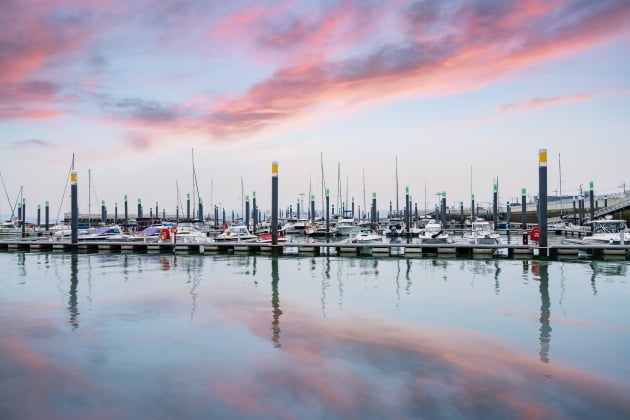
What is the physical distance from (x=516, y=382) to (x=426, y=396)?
1788mm

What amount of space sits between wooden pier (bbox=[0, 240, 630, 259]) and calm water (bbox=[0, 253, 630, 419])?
9.07 metres

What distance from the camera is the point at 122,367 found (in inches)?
343

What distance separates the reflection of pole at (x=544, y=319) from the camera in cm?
959

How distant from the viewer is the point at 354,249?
102 ft

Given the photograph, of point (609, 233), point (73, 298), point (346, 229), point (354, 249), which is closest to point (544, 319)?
point (73, 298)

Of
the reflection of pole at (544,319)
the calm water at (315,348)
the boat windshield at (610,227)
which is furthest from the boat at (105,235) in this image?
the boat windshield at (610,227)

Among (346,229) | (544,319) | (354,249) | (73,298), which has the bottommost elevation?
(544,319)

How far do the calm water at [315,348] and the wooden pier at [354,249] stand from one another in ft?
29.7

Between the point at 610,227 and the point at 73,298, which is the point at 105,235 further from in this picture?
the point at 610,227

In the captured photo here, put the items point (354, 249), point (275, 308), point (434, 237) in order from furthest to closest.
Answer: point (434, 237) < point (354, 249) < point (275, 308)

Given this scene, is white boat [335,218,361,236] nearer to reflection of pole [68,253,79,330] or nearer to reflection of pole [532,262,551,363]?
reflection of pole [68,253,79,330]

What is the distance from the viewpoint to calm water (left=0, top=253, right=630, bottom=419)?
7.07m

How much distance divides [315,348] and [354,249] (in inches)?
852

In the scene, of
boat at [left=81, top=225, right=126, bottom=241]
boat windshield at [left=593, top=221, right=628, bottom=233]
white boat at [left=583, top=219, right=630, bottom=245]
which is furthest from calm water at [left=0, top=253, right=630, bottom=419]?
boat at [left=81, top=225, right=126, bottom=241]
